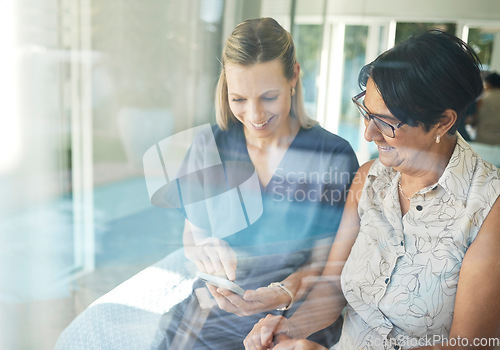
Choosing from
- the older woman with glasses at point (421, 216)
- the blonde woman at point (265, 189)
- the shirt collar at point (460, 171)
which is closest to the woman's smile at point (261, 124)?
the blonde woman at point (265, 189)

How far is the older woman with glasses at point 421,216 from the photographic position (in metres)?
1.11

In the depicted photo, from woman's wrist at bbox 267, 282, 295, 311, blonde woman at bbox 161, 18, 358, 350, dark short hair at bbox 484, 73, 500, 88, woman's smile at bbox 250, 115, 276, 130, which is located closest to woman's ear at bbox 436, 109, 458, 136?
dark short hair at bbox 484, 73, 500, 88

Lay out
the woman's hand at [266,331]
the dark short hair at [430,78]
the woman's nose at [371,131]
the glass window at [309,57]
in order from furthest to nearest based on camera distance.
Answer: the woman's hand at [266,331] → the glass window at [309,57] → the woman's nose at [371,131] → the dark short hair at [430,78]

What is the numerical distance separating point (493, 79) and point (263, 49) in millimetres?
581

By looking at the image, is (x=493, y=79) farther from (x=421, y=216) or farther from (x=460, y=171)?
(x=421, y=216)

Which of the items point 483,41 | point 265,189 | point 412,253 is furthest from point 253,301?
point 483,41

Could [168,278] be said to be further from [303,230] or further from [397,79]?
[397,79]

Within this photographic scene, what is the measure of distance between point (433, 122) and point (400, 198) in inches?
9.5

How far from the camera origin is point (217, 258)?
1538 millimetres

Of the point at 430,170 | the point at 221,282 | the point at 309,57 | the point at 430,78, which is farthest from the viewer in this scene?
the point at 221,282

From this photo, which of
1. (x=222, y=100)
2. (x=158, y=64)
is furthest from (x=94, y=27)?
(x=222, y=100)

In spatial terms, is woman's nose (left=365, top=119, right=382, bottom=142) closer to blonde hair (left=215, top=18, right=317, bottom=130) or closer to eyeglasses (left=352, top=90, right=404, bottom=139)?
eyeglasses (left=352, top=90, right=404, bottom=139)

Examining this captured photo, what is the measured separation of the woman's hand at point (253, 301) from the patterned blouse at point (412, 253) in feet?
0.70

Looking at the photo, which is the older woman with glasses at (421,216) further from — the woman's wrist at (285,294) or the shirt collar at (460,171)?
the woman's wrist at (285,294)
